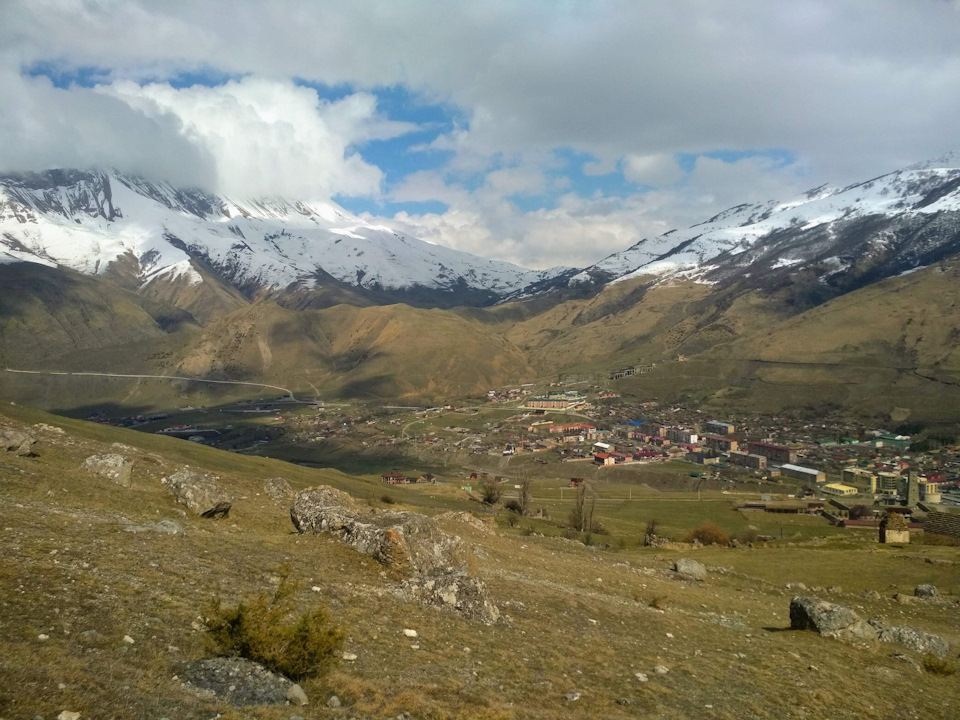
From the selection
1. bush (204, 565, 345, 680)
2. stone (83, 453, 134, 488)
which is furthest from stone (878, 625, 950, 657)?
stone (83, 453, 134, 488)

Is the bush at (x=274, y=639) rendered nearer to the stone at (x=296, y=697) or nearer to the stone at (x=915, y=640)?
the stone at (x=296, y=697)

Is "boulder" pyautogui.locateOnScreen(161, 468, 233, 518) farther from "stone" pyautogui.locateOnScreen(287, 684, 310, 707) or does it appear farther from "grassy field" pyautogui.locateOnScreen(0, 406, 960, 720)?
"stone" pyautogui.locateOnScreen(287, 684, 310, 707)

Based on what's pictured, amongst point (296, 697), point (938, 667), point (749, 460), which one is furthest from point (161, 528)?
point (749, 460)

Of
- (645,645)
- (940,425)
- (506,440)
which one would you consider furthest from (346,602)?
(940,425)

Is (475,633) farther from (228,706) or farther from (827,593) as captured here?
(827,593)

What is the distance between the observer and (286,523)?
889 inches

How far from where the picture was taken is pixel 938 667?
16266 millimetres

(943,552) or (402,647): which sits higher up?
(402,647)

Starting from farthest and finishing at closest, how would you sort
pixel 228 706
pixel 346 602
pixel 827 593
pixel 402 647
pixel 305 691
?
pixel 827 593 → pixel 346 602 → pixel 402 647 → pixel 305 691 → pixel 228 706

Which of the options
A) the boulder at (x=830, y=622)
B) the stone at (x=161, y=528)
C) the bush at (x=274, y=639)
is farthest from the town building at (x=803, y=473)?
the bush at (x=274, y=639)

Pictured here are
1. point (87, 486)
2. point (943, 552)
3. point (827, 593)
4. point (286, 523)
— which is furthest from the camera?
point (943, 552)

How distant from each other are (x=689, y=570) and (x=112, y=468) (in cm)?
2319

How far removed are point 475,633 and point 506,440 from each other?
151 metres

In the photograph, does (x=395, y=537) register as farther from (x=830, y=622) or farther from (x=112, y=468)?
(x=830, y=622)
